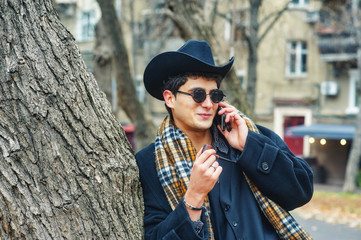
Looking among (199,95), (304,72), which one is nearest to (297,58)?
(304,72)

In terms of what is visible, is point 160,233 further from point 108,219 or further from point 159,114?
point 159,114

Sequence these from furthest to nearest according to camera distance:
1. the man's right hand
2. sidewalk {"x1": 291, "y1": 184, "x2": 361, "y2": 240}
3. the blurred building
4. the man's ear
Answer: the blurred building, sidewalk {"x1": 291, "y1": 184, "x2": 361, "y2": 240}, the man's ear, the man's right hand

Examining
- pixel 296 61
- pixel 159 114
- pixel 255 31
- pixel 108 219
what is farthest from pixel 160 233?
pixel 159 114

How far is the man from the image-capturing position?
2.14 metres

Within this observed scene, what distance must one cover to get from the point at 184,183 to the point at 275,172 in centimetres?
45

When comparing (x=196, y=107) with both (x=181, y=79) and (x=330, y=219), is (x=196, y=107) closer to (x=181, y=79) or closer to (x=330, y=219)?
(x=181, y=79)

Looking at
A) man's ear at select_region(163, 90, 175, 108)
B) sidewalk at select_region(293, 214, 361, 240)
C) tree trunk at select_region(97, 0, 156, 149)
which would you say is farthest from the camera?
sidewalk at select_region(293, 214, 361, 240)

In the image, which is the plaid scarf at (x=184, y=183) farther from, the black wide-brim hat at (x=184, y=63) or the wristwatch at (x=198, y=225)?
the black wide-brim hat at (x=184, y=63)

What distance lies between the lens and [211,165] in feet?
6.55

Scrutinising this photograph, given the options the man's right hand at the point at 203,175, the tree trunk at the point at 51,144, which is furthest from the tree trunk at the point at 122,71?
the man's right hand at the point at 203,175

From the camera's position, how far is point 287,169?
2184 millimetres

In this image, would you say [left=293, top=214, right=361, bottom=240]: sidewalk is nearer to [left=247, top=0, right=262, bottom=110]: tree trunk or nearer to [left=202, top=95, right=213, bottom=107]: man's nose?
[left=247, top=0, right=262, bottom=110]: tree trunk

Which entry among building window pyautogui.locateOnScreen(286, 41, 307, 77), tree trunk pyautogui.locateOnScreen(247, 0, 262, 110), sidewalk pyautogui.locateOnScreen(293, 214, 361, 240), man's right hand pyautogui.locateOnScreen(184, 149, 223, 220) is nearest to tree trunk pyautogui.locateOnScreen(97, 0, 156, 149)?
tree trunk pyautogui.locateOnScreen(247, 0, 262, 110)

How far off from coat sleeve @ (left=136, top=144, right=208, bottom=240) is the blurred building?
1674 cm
